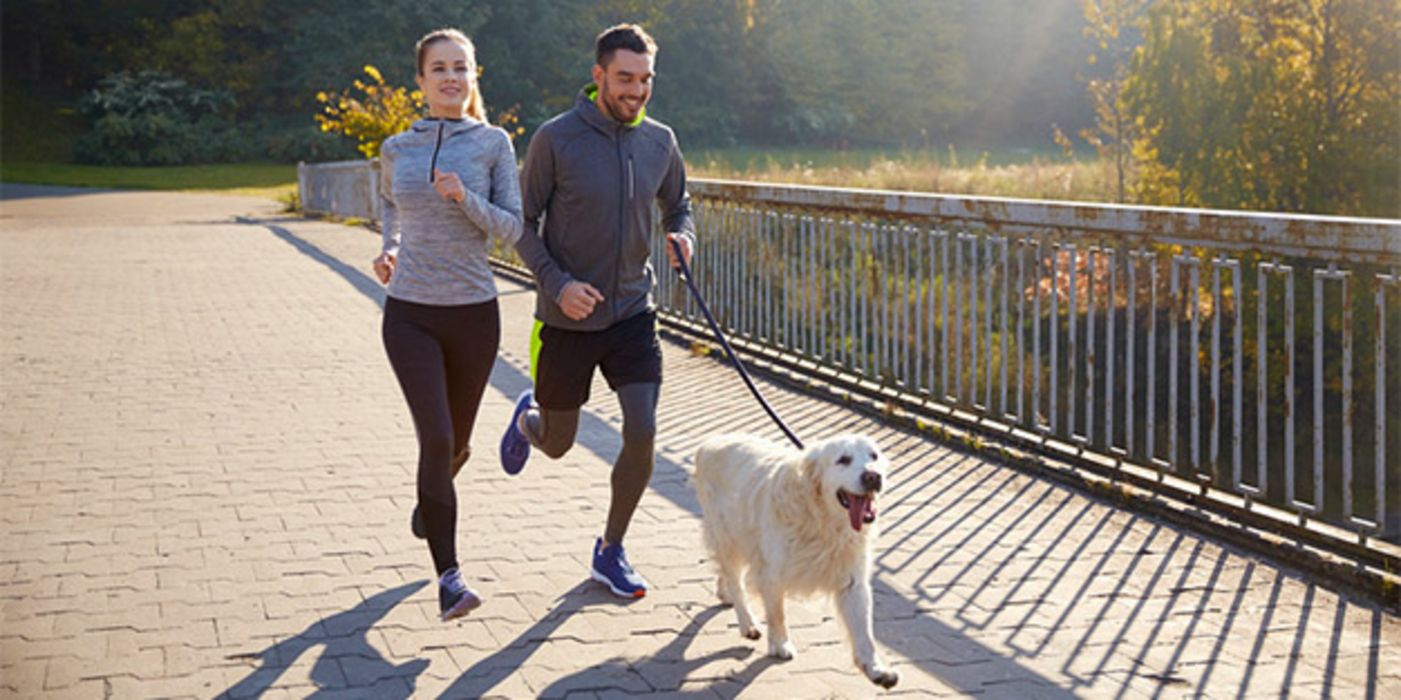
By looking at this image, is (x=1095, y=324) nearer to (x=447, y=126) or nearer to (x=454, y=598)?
(x=447, y=126)

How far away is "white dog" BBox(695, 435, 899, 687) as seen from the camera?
4883 millimetres

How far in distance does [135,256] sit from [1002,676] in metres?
21.0

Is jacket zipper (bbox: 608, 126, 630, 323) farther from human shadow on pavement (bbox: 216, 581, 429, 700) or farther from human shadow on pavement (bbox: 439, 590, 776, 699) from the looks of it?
human shadow on pavement (bbox: 216, 581, 429, 700)

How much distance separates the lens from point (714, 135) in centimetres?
7219

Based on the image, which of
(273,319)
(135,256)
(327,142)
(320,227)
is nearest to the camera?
(273,319)

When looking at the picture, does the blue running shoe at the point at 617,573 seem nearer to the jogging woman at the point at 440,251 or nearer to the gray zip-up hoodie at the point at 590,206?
the jogging woman at the point at 440,251

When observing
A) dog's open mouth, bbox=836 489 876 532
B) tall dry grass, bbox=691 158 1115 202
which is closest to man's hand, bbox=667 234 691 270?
dog's open mouth, bbox=836 489 876 532

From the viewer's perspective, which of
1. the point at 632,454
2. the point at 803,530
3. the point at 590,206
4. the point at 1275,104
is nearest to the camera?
the point at 803,530

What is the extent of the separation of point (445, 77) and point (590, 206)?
2.29 ft

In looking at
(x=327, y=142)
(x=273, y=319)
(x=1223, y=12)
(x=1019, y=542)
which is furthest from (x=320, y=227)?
(x=327, y=142)

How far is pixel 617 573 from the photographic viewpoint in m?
6.04

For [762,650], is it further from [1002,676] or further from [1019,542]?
[1019,542]

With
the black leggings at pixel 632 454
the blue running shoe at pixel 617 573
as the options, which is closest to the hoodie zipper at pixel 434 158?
the black leggings at pixel 632 454

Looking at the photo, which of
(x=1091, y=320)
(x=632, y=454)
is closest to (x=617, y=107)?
(x=632, y=454)
